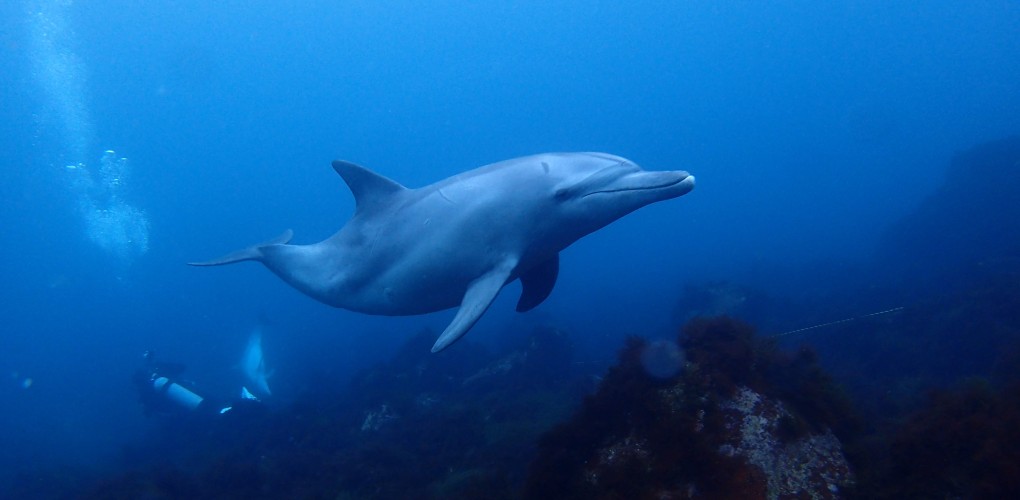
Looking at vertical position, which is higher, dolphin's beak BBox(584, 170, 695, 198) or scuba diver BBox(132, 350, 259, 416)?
dolphin's beak BBox(584, 170, 695, 198)

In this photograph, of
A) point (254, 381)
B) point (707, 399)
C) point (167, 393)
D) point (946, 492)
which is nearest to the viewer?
point (946, 492)

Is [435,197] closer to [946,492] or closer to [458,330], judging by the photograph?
[458,330]

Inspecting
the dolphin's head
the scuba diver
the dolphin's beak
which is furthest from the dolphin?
the dolphin's beak

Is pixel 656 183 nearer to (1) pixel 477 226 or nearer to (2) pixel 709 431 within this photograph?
(1) pixel 477 226

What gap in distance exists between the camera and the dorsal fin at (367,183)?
6.05 m

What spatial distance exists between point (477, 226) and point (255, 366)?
92.7ft

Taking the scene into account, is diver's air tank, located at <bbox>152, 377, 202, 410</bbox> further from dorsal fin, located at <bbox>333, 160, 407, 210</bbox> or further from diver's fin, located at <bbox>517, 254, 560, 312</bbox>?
diver's fin, located at <bbox>517, 254, 560, 312</bbox>

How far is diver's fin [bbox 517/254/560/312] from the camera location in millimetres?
6234

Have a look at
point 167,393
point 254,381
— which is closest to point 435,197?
point 167,393

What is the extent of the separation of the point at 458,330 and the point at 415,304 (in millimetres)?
1432

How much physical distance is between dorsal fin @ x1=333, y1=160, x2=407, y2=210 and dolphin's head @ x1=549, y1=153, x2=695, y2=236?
2033 mm

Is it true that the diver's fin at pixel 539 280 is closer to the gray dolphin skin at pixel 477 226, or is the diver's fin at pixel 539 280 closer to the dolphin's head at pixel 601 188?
the gray dolphin skin at pixel 477 226

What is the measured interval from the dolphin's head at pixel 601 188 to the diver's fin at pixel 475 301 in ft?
2.61

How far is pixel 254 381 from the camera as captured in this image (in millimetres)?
25828
